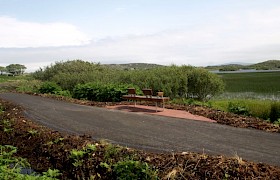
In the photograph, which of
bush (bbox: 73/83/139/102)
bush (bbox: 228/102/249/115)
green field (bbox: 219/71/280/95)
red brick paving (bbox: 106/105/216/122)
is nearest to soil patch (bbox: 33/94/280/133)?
red brick paving (bbox: 106/105/216/122)

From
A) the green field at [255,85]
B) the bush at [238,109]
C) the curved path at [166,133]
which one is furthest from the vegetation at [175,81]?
the curved path at [166,133]

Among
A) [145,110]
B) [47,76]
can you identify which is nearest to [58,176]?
[145,110]

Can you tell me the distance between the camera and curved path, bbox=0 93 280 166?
8258mm

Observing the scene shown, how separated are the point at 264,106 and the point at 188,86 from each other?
8545mm

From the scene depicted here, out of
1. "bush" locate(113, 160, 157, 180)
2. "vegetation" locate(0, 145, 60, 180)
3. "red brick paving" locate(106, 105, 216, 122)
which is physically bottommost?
"vegetation" locate(0, 145, 60, 180)

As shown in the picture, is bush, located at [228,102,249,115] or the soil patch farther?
bush, located at [228,102,249,115]

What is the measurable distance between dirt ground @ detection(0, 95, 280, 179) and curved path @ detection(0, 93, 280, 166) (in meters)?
0.67

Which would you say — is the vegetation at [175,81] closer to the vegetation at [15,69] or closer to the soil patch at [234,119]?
the soil patch at [234,119]

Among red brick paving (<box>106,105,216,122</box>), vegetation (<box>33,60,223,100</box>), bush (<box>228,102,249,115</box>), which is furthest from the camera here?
vegetation (<box>33,60,223,100</box>)

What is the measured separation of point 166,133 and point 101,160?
111 inches

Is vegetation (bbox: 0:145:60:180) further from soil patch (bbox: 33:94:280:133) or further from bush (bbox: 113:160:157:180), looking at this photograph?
soil patch (bbox: 33:94:280:133)

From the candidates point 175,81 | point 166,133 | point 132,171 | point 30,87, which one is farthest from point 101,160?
point 30,87

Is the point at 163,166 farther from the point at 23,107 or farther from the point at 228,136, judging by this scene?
the point at 23,107

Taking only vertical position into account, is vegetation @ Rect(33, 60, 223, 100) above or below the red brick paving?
above
